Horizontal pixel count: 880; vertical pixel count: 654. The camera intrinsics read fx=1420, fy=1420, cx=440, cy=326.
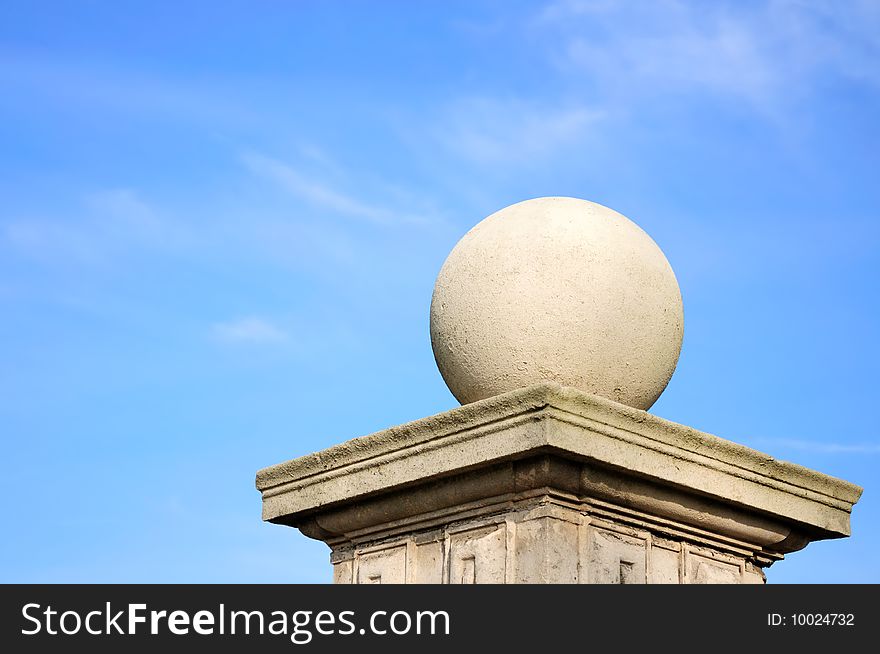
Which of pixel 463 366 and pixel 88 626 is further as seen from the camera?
pixel 463 366

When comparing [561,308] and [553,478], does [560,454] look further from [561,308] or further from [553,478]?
[561,308]

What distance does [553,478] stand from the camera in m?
7.22

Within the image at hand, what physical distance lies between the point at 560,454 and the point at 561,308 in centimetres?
91

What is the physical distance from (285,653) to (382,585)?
720 mm

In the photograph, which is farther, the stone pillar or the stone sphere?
the stone sphere

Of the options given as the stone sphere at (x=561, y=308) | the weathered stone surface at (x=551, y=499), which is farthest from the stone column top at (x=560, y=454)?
the stone sphere at (x=561, y=308)

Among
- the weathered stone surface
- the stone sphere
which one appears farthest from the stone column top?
the stone sphere

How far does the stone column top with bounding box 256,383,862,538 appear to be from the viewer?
7.12 metres

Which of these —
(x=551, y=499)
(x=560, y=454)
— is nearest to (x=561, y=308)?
(x=560, y=454)

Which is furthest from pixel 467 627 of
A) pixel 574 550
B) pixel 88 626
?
pixel 88 626

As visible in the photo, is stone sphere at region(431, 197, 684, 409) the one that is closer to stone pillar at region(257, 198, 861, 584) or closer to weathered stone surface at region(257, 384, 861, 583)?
stone pillar at region(257, 198, 861, 584)

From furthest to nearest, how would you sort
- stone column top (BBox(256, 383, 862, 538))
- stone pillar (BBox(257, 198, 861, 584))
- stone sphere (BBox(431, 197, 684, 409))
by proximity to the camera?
stone sphere (BBox(431, 197, 684, 409))
stone pillar (BBox(257, 198, 861, 584))
stone column top (BBox(256, 383, 862, 538))

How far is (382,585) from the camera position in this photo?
7.66 metres

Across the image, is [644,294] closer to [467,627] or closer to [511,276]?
[511,276]
